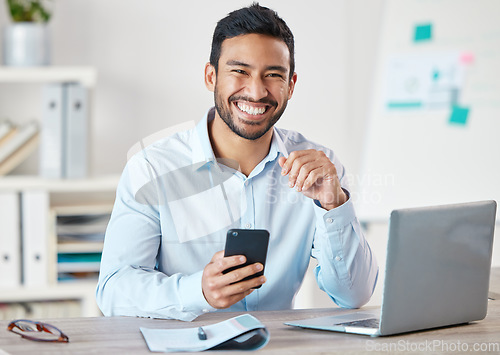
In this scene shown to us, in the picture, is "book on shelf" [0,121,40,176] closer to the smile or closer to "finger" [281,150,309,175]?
the smile

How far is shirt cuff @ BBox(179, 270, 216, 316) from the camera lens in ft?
4.27

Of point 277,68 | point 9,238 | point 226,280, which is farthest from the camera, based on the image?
point 9,238

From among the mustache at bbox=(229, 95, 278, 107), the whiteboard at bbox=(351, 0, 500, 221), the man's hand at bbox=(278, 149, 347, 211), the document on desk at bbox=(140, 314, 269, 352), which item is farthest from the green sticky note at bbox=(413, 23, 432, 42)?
the document on desk at bbox=(140, 314, 269, 352)

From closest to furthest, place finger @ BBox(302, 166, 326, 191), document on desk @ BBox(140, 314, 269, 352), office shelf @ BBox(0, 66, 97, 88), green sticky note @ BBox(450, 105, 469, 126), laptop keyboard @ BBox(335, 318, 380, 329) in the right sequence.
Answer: document on desk @ BBox(140, 314, 269, 352)
laptop keyboard @ BBox(335, 318, 380, 329)
finger @ BBox(302, 166, 326, 191)
office shelf @ BBox(0, 66, 97, 88)
green sticky note @ BBox(450, 105, 469, 126)

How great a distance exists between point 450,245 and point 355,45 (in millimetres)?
2009

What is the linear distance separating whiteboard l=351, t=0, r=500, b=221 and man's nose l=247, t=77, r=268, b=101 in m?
1.46

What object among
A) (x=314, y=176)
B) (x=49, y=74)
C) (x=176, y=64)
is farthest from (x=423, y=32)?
(x=314, y=176)

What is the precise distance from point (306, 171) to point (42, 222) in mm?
1428

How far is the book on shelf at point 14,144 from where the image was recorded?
252 centimetres

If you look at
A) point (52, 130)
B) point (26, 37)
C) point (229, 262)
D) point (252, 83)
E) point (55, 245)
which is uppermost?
point (26, 37)

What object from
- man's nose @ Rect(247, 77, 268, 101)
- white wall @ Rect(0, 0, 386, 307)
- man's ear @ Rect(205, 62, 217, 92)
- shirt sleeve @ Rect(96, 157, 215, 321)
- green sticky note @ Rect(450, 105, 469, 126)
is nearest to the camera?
shirt sleeve @ Rect(96, 157, 215, 321)

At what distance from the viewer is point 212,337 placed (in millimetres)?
1145

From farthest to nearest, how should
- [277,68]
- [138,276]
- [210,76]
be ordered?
[210,76], [277,68], [138,276]

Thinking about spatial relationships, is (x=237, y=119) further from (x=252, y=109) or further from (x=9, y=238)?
(x=9, y=238)
